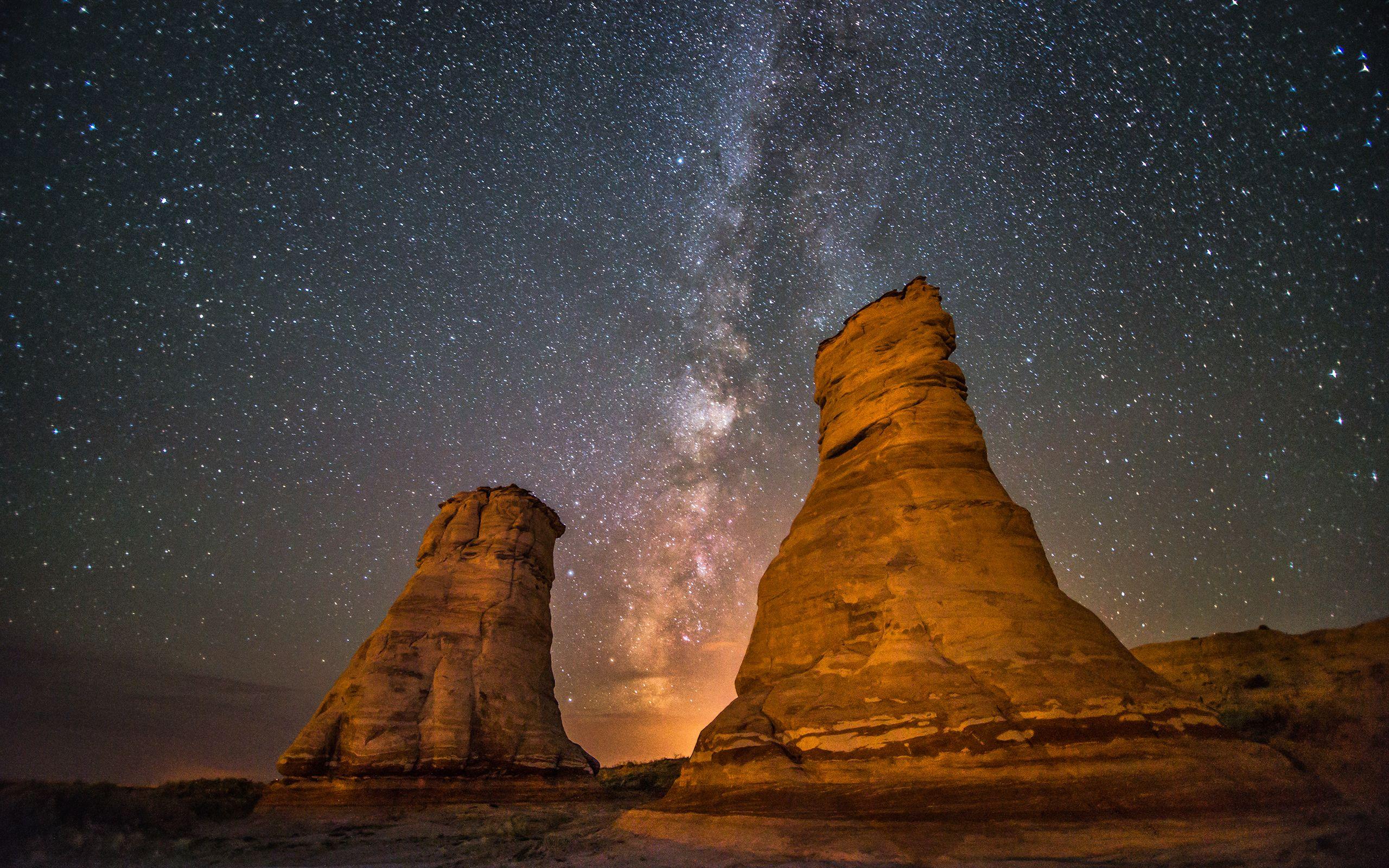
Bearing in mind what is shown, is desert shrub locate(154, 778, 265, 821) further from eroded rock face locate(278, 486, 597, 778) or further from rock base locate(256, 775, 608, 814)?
eroded rock face locate(278, 486, 597, 778)

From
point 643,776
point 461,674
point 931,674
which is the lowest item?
point 643,776

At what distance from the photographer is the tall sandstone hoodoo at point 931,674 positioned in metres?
8.56

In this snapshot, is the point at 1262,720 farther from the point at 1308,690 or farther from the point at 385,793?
the point at 385,793

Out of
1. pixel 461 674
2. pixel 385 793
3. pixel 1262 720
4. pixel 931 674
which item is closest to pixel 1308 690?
pixel 1262 720

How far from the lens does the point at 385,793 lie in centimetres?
1959

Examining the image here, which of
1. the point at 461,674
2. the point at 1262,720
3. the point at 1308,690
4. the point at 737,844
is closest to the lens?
the point at 737,844

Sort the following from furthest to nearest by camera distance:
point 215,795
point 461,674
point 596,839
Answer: point 215,795 < point 461,674 < point 596,839

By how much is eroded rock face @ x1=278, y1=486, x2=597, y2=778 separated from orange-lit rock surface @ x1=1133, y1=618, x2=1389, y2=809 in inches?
915

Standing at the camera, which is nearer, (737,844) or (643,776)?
(737,844)

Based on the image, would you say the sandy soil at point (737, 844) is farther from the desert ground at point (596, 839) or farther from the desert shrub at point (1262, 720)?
the desert shrub at point (1262, 720)

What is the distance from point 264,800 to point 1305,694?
1477 inches

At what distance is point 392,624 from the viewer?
23.9 metres

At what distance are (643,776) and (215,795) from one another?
23187 millimetres

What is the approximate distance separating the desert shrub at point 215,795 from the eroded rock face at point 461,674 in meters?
1.94
